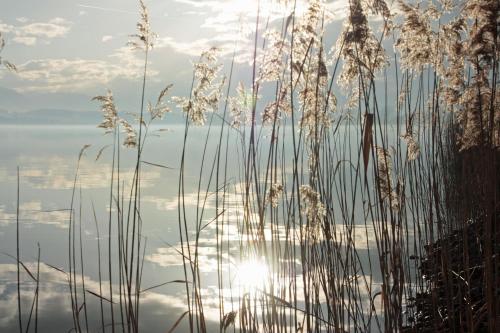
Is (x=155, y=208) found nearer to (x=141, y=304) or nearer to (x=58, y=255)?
(x=58, y=255)

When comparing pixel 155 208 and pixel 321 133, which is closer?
pixel 321 133

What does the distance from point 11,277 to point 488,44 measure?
9.27 meters

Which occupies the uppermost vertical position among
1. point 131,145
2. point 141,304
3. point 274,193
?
point 131,145

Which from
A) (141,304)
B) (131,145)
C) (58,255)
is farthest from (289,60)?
(58,255)

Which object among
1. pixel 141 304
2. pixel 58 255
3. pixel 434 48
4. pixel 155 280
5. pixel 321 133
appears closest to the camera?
pixel 321 133

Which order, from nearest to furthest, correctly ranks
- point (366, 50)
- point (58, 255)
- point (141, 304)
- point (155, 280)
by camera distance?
point (366, 50)
point (141, 304)
point (155, 280)
point (58, 255)

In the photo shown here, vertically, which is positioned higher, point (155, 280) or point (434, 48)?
point (434, 48)

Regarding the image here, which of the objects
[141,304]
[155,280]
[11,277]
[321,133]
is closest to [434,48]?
[321,133]

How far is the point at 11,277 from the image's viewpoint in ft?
31.8

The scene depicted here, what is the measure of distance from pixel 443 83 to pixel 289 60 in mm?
1809

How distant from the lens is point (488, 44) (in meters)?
3.07

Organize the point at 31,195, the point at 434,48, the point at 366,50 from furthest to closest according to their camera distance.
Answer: the point at 31,195
the point at 434,48
the point at 366,50

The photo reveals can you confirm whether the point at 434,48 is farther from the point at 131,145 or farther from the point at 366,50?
the point at 131,145

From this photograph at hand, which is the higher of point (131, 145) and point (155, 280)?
point (131, 145)
